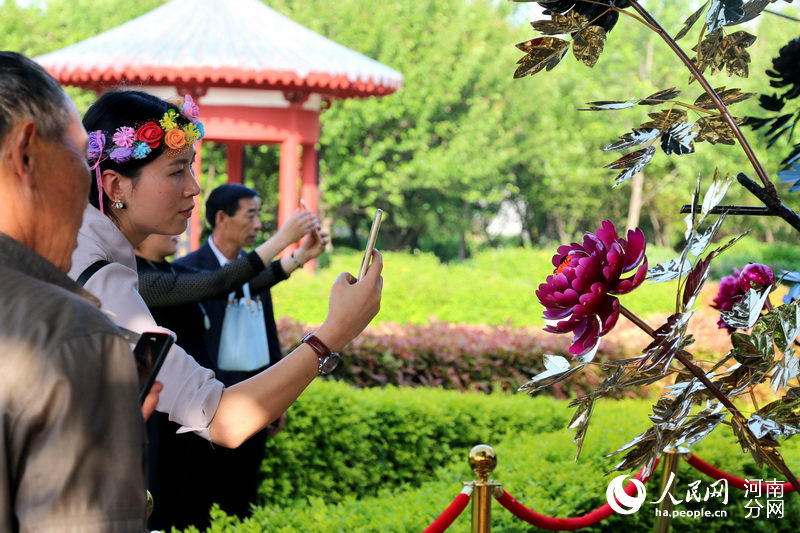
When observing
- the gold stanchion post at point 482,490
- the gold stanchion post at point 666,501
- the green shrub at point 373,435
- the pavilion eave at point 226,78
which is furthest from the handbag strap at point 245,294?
the pavilion eave at point 226,78

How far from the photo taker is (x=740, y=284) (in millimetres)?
2086

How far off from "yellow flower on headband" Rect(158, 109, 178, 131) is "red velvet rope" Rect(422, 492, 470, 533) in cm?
120

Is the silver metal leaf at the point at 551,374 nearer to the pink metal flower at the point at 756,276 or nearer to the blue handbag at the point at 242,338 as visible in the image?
the pink metal flower at the point at 756,276

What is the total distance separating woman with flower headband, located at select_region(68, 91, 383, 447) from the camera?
169 centimetres

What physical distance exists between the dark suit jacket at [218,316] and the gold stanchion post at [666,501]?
1.72 meters

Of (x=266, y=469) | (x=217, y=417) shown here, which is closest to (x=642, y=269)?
(x=217, y=417)

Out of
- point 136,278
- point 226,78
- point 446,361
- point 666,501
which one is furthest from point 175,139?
point 226,78

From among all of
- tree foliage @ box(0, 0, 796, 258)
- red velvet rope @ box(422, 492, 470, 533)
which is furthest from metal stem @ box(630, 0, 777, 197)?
tree foliage @ box(0, 0, 796, 258)

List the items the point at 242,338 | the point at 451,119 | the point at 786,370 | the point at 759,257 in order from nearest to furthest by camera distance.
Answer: the point at 786,370
the point at 242,338
the point at 759,257
the point at 451,119

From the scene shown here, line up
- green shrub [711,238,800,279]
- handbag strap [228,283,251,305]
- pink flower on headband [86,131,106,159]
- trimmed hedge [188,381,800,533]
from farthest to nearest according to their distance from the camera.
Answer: green shrub [711,238,800,279] < handbag strap [228,283,251,305] < trimmed hedge [188,381,800,533] < pink flower on headband [86,131,106,159]

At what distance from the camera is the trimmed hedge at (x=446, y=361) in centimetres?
629

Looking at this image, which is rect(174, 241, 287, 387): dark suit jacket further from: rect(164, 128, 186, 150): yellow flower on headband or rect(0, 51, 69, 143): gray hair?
rect(0, 51, 69, 143): gray hair

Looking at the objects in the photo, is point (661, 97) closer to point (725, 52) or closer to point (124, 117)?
point (725, 52)

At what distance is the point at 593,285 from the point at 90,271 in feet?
2.99
